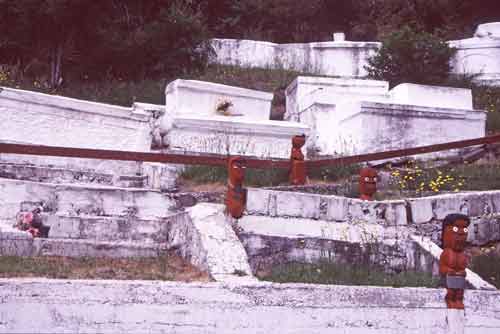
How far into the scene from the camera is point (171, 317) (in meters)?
4.24

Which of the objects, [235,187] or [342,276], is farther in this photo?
[235,187]

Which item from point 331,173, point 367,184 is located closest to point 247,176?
point 331,173

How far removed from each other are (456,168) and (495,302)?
672cm

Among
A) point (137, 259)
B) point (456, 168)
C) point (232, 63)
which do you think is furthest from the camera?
point (232, 63)

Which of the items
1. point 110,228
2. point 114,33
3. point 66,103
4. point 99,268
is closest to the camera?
point 99,268

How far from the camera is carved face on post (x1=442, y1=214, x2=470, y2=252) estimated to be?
4.67 m

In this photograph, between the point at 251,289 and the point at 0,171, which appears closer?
the point at 251,289

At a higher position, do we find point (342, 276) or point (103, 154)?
point (103, 154)

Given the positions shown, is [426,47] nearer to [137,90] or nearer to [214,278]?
[137,90]

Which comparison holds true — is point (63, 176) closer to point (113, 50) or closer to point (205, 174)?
point (205, 174)

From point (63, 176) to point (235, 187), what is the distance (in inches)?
161

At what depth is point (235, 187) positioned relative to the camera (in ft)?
21.3

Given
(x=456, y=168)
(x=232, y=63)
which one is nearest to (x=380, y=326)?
(x=456, y=168)

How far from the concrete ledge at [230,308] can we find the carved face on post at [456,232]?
38cm
